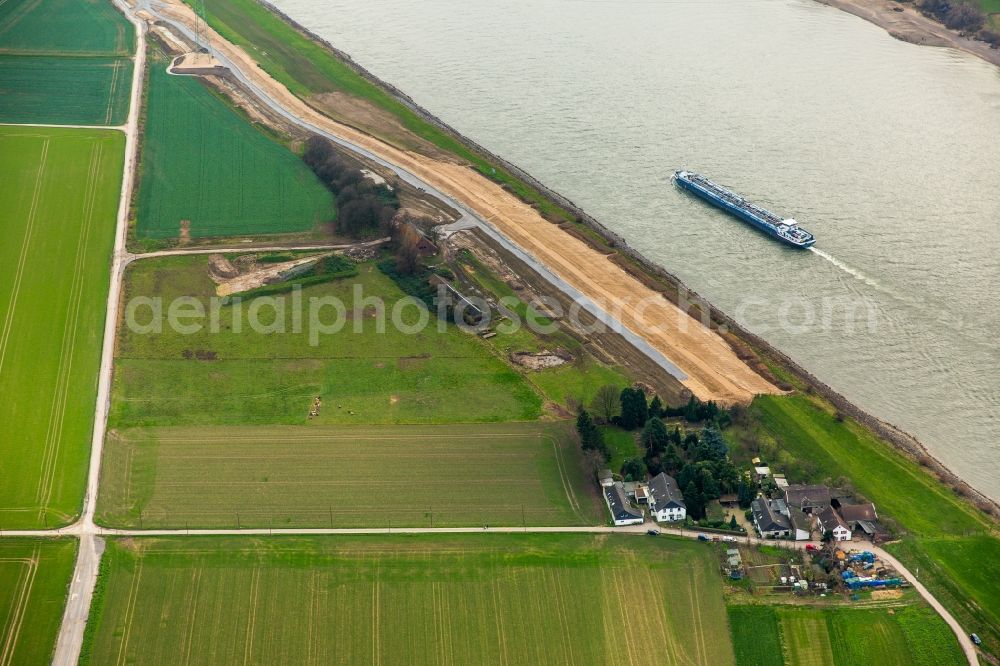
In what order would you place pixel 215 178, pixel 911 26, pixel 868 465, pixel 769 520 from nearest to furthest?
pixel 769 520
pixel 868 465
pixel 215 178
pixel 911 26

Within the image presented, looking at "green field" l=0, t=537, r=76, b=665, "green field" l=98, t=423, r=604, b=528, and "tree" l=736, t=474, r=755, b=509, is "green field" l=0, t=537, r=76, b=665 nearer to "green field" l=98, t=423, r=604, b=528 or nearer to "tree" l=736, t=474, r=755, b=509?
"green field" l=98, t=423, r=604, b=528

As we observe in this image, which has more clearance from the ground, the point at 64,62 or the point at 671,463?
the point at 671,463

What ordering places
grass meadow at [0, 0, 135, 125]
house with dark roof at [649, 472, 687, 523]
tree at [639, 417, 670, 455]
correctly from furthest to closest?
grass meadow at [0, 0, 135, 125] < tree at [639, 417, 670, 455] < house with dark roof at [649, 472, 687, 523]

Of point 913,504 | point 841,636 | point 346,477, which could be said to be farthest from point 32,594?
point 913,504

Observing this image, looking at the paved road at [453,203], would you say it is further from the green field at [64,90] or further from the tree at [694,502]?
the tree at [694,502]

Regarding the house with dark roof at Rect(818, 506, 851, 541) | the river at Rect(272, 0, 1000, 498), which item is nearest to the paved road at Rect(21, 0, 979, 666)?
the house with dark roof at Rect(818, 506, 851, 541)

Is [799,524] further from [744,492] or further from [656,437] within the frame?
[656,437]

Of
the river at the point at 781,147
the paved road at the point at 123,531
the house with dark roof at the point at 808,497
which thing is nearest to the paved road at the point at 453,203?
the paved road at the point at 123,531
